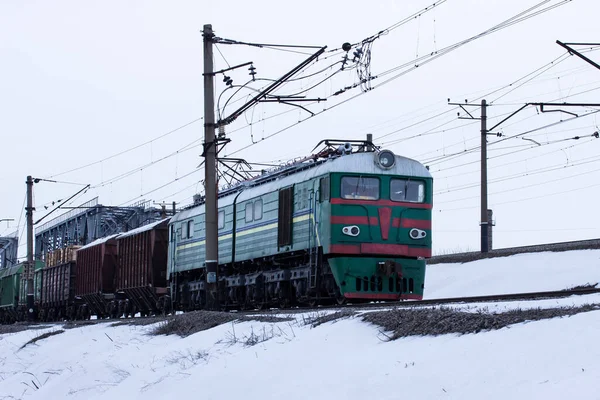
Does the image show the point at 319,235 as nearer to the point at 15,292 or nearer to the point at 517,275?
the point at 517,275

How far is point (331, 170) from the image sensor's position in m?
22.2

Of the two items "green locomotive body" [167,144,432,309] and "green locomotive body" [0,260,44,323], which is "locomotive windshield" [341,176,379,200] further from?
"green locomotive body" [0,260,44,323]

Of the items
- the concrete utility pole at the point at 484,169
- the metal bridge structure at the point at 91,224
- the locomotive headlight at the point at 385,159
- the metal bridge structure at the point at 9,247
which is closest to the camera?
the locomotive headlight at the point at 385,159

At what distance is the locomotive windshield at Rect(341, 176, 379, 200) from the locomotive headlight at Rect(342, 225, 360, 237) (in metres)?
0.70

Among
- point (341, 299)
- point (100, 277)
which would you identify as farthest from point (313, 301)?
point (100, 277)

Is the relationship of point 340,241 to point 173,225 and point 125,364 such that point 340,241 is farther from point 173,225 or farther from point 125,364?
point 173,225

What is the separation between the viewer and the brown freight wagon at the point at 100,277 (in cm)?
3947

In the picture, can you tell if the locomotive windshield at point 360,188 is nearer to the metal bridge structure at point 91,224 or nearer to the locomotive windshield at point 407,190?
the locomotive windshield at point 407,190

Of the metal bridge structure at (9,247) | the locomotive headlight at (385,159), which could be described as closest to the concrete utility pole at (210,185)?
the locomotive headlight at (385,159)

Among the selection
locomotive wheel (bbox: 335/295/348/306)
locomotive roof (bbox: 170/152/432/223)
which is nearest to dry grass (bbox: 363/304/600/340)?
locomotive wheel (bbox: 335/295/348/306)

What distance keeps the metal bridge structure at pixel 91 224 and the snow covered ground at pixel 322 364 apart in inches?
1739

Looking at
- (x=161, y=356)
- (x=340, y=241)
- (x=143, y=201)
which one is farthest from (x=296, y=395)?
(x=143, y=201)

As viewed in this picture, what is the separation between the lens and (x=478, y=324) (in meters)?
11.3

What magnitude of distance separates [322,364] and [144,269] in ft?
78.6
